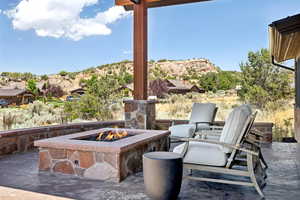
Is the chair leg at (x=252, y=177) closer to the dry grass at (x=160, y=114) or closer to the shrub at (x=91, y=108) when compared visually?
the dry grass at (x=160, y=114)

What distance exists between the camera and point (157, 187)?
8.92ft

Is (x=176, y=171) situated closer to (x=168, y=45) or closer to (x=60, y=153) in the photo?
(x=60, y=153)

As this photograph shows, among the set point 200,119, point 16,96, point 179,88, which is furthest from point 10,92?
point 179,88

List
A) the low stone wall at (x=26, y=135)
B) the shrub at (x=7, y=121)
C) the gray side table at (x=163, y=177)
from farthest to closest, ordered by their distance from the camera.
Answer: the shrub at (x=7, y=121) < the low stone wall at (x=26, y=135) < the gray side table at (x=163, y=177)

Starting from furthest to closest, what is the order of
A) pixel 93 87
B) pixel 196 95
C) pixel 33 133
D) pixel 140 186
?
pixel 196 95, pixel 93 87, pixel 33 133, pixel 140 186

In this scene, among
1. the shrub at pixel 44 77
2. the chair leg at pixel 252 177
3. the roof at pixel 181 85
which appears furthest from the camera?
the roof at pixel 181 85

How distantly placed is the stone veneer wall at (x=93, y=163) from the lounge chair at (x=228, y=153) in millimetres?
820

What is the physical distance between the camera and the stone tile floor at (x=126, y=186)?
2.97 metres

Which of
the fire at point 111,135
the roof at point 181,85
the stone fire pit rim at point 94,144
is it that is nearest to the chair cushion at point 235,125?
the stone fire pit rim at point 94,144

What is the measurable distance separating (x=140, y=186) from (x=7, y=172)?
1.99 meters

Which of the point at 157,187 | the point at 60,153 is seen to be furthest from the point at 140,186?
the point at 60,153

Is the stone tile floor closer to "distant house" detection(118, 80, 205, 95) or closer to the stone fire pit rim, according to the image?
the stone fire pit rim

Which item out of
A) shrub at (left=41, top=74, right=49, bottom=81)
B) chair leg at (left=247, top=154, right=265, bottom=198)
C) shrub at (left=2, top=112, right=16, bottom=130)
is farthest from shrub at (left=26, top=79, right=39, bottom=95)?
chair leg at (left=247, top=154, right=265, bottom=198)

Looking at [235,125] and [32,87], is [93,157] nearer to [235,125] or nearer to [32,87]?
[235,125]
